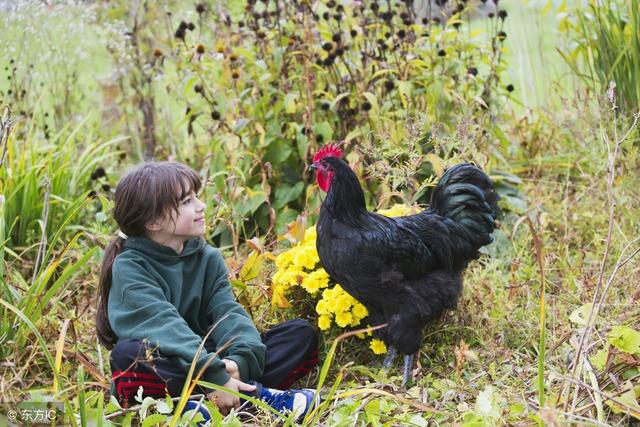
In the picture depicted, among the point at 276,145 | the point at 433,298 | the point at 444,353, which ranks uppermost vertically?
the point at 276,145

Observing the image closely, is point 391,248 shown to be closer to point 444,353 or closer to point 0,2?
point 444,353

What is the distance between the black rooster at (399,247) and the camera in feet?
10.3

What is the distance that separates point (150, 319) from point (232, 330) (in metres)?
0.39

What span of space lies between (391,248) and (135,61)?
11.1 ft

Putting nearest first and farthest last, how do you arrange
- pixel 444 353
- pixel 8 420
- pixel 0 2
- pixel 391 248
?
pixel 8 420, pixel 391 248, pixel 444 353, pixel 0 2

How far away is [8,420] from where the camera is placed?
7.83 ft

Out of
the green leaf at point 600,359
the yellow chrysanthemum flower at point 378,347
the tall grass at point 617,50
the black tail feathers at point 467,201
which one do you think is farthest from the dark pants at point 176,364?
the tall grass at point 617,50

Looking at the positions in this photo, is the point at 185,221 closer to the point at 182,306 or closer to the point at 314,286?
the point at 182,306

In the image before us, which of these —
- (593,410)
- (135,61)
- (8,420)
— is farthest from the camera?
(135,61)

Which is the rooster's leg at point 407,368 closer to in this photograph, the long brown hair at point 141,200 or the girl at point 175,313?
the girl at point 175,313

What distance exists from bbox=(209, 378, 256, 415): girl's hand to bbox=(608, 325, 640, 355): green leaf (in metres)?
1.36

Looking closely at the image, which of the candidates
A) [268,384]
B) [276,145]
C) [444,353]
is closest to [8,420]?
[268,384]

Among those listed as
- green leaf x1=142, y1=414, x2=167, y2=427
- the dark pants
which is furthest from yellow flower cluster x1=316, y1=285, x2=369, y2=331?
green leaf x1=142, y1=414, x2=167, y2=427

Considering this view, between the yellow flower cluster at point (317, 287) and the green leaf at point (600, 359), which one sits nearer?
the green leaf at point (600, 359)
